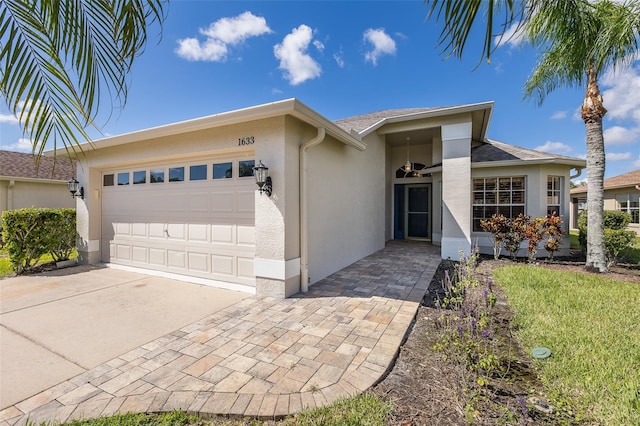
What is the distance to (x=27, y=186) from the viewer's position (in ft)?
43.6

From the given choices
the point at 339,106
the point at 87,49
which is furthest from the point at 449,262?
the point at 339,106

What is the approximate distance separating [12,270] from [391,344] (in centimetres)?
981

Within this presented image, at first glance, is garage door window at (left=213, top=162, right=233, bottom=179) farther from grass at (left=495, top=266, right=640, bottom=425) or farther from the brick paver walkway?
grass at (left=495, top=266, right=640, bottom=425)

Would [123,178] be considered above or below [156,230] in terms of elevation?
above

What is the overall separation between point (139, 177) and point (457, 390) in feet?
26.6

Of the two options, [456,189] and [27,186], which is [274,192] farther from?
[27,186]

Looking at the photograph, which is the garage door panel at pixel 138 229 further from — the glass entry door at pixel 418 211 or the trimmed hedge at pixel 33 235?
the glass entry door at pixel 418 211

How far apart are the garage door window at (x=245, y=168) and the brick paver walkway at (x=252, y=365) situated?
2.54 meters

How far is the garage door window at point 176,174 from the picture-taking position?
6.39 metres

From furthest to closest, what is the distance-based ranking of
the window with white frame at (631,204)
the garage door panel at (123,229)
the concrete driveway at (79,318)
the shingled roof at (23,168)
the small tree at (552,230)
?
the window with white frame at (631,204) < the shingled roof at (23,168) < the small tree at (552,230) < the garage door panel at (123,229) < the concrete driveway at (79,318)

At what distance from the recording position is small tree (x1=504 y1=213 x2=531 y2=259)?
8.00 meters

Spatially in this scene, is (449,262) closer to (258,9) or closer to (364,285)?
(364,285)

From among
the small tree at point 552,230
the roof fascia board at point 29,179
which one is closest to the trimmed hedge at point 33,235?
the roof fascia board at point 29,179

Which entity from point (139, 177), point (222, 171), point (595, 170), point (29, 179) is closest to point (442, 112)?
point (595, 170)
